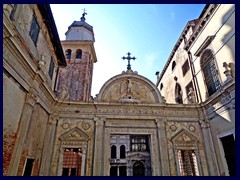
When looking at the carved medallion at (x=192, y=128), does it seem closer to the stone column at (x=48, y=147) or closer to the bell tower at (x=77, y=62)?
the stone column at (x=48, y=147)

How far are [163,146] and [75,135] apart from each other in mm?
5073

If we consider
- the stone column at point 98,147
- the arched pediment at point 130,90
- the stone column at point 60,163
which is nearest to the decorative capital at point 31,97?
the stone column at point 60,163

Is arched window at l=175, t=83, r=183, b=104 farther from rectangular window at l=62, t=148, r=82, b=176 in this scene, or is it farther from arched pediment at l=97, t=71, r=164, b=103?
rectangular window at l=62, t=148, r=82, b=176

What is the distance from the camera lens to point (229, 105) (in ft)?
26.8

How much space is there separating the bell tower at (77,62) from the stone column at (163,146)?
30.3 feet

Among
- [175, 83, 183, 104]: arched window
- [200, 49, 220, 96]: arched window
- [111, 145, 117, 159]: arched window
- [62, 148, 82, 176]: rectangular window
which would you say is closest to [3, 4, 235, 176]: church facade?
[62, 148, 82, 176]: rectangular window

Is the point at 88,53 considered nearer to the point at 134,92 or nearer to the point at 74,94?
the point at 74,94

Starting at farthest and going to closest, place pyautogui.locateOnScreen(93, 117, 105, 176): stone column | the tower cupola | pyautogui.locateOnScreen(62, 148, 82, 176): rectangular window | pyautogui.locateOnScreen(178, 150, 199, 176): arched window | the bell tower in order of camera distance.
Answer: the tower cupola < the bell tower < pyautogui.locateOnScreen(62, 148, 82, 176): rectangular window < pyautogui.locateOnScreen(178, 150, 199, 176): arched window < pyautogui.locateOnScreen(93, 117, 105, 176): stone column

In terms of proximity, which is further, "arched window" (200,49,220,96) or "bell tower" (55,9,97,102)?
"bell tower" (55,9,97,102)

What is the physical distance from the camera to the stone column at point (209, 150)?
8.96m

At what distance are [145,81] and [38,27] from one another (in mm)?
7101

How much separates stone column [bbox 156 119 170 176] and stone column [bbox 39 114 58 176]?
5967 mm

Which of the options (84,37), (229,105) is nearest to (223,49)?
(229,105)

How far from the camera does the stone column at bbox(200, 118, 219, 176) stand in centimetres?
896
